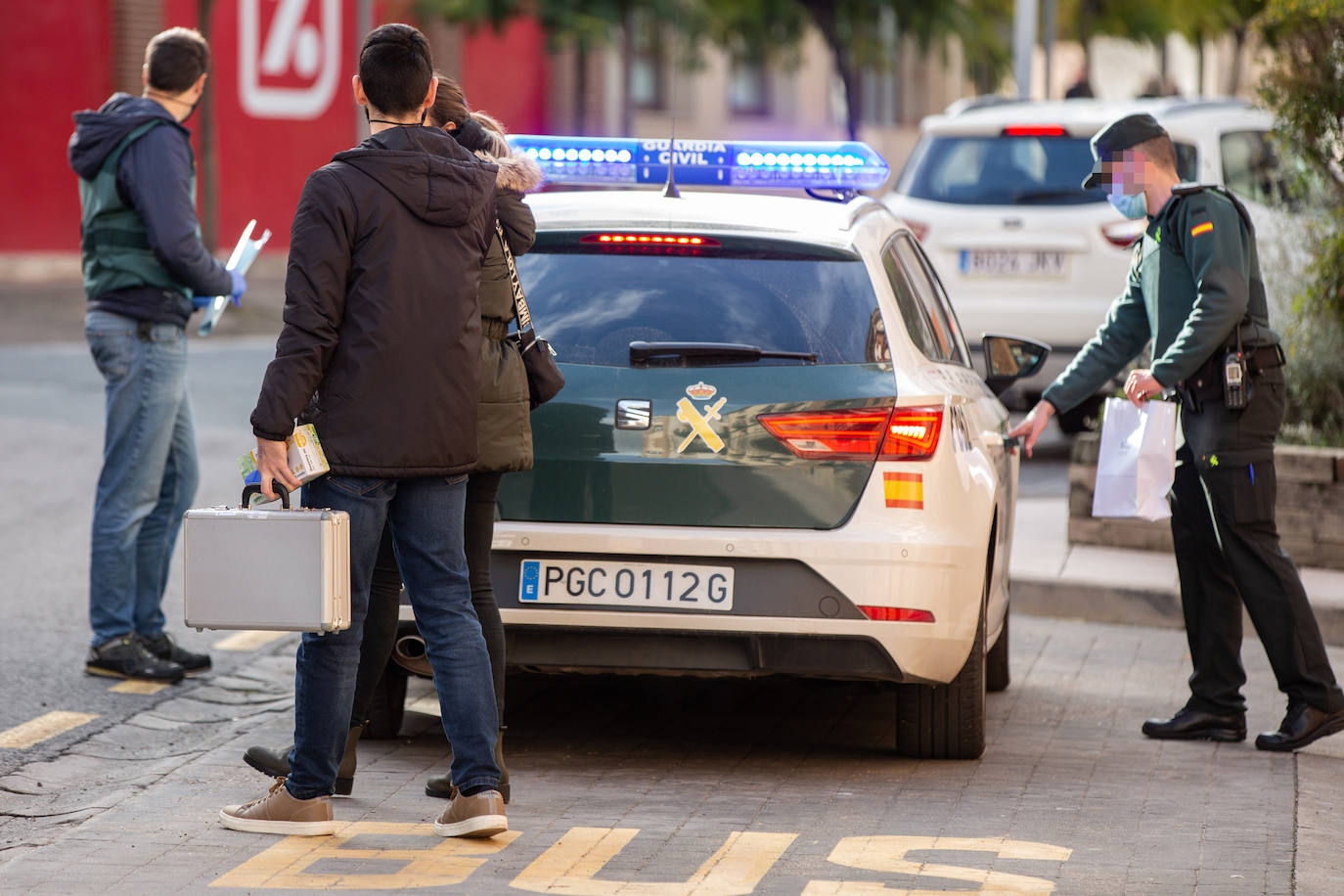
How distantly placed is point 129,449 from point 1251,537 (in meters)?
3.49

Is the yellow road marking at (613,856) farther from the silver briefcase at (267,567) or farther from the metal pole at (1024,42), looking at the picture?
the metal pole at (1024,42)

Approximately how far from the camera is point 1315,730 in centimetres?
588

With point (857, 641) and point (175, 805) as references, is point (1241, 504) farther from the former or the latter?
point (175, 805)

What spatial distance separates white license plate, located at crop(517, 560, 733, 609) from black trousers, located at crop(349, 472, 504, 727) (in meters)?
0.33

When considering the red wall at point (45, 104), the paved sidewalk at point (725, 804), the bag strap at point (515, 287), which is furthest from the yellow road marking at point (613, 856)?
the red wall at point (45, 104)

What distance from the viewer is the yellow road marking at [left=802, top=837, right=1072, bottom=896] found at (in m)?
4.32

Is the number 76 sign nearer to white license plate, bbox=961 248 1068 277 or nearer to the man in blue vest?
white license plate, bbox=961 248 1068 277

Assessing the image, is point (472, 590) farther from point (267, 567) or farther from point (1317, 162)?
point (1317, 162)

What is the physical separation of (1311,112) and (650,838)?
541 centimetres

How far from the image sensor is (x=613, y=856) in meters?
4.53

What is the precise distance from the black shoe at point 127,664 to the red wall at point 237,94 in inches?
656

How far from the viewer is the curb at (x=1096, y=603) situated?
26.3ft

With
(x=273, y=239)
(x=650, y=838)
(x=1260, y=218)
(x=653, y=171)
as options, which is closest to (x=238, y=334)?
(x=273, y=239)

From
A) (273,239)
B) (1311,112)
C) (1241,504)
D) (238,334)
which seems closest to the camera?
(1241,504)
